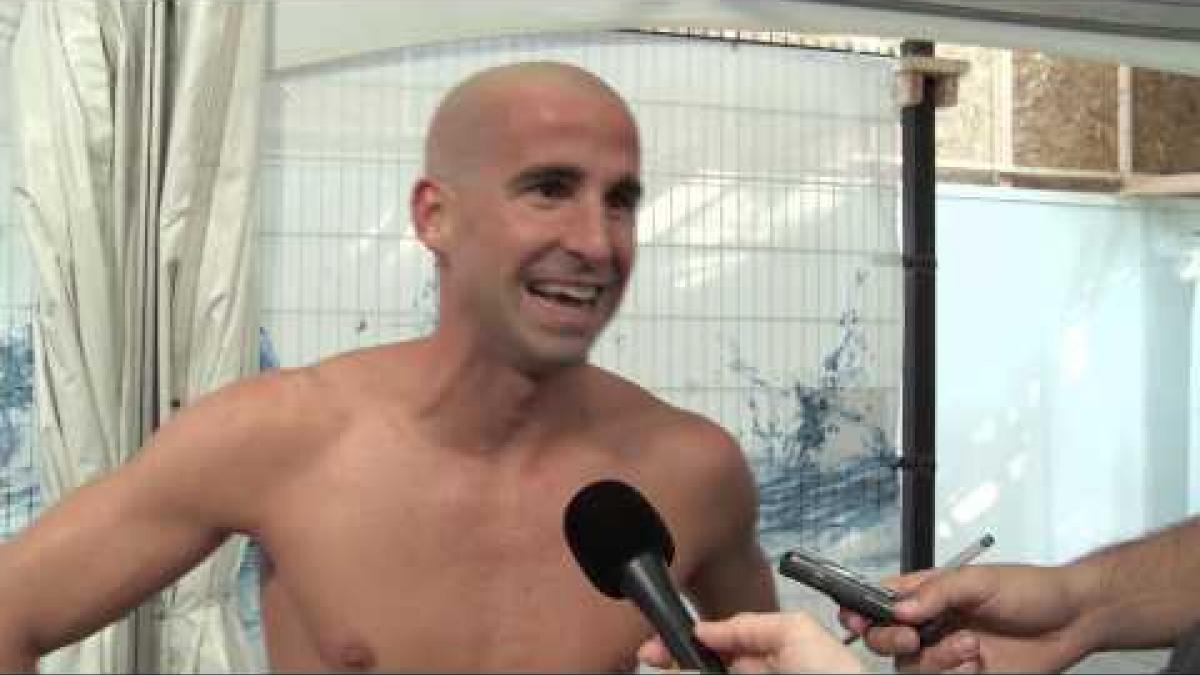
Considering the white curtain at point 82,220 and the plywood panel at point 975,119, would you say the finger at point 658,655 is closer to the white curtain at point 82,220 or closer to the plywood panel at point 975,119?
the white curtain at point 82,220

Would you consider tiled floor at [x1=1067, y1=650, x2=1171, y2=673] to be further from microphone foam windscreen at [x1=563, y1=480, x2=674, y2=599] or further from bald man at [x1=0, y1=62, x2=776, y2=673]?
microphone foam windscreen at [x1=563, y1=480, x2=674, y2=599]

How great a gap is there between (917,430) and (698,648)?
4.69ft

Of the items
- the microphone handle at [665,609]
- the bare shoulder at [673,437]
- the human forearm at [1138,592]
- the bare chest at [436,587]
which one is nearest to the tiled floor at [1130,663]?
the human forearm at [1138,592]

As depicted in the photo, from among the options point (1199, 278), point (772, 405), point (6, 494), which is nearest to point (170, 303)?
point (6, 494)

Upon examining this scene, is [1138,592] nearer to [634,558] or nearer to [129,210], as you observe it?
[634,558]

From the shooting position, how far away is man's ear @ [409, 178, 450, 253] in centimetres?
77

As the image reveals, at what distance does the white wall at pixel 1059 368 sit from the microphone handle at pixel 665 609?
5.75 ft

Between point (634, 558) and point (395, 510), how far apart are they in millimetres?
309

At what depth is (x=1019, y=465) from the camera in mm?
2381

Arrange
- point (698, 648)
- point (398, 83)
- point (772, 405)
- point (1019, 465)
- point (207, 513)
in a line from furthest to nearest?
point (1019, 465), point (772, 405), point (398, 83), point (207, 513), point (698, 648)

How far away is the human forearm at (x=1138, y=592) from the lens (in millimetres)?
1043

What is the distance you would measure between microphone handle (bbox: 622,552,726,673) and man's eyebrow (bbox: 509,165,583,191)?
0.79 feet

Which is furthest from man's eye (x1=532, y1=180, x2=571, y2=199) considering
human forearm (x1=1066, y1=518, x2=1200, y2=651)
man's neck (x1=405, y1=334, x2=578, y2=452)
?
human forearm (x1=1066, y1=518, x2=1200, y2=651)

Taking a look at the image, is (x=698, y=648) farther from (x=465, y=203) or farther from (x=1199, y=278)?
(x=1199, y=278)
